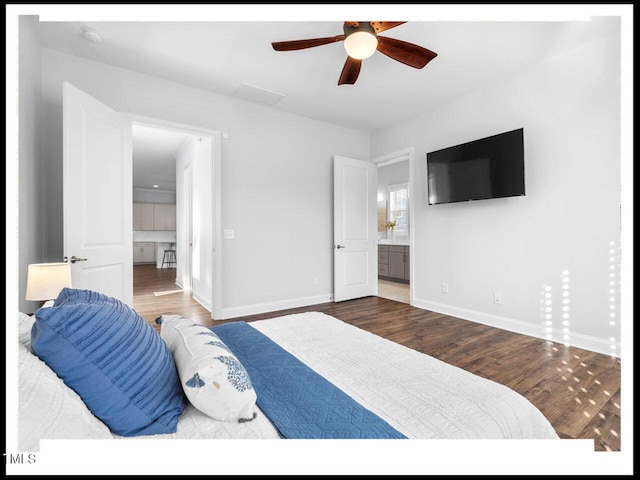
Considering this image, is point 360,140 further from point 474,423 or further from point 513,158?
point 474,423

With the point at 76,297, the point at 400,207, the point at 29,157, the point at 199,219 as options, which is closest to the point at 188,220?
the point at 199,219

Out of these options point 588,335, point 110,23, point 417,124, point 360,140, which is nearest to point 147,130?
point 110,23

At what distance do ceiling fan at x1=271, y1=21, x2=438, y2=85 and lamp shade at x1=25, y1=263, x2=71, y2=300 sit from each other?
203cm

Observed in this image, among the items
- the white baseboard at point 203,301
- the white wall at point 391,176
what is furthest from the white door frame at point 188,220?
the white wall at point 391,176

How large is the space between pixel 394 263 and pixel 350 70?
463cm

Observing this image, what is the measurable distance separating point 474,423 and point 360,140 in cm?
460

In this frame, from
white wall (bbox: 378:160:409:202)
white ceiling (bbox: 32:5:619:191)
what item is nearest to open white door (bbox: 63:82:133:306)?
white ceiling (bbox: 32:5:619:191)

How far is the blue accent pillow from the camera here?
0.71 metres

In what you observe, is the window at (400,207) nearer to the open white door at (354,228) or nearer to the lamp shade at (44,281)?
the open white door at (354,228)

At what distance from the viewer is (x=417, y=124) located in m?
4.16

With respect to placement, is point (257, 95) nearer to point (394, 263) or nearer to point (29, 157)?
point (29, 157)

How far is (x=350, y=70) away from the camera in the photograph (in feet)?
8.10

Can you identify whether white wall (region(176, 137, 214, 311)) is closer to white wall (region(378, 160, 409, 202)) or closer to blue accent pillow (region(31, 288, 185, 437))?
blue accent pillow (region(31, 288, 185, 437))

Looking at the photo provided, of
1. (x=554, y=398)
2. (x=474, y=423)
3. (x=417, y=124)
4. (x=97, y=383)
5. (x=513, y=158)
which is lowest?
(x=554, y=398)
